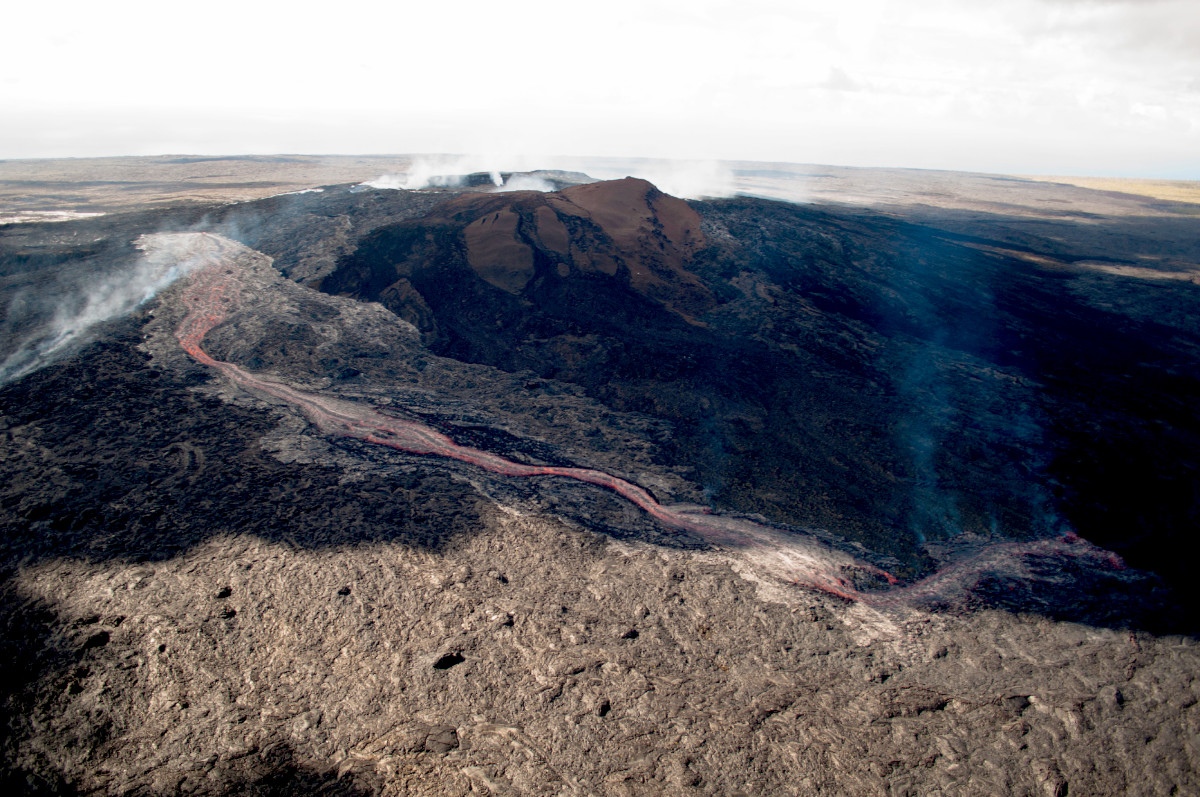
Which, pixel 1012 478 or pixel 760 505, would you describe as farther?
pixel 1012 478

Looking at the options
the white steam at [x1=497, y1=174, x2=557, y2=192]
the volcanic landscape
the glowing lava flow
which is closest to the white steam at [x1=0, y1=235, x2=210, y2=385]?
the volcanic landscape

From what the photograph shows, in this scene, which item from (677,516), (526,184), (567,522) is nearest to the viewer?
(567,522)

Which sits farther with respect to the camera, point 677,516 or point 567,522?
point 677,516

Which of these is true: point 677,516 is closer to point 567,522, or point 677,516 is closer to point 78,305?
point 567,522

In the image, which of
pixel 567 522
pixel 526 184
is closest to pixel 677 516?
pixel 567 522

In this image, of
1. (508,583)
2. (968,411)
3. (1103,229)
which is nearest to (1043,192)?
(1103,229)

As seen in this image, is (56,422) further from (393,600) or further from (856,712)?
(856,712)
